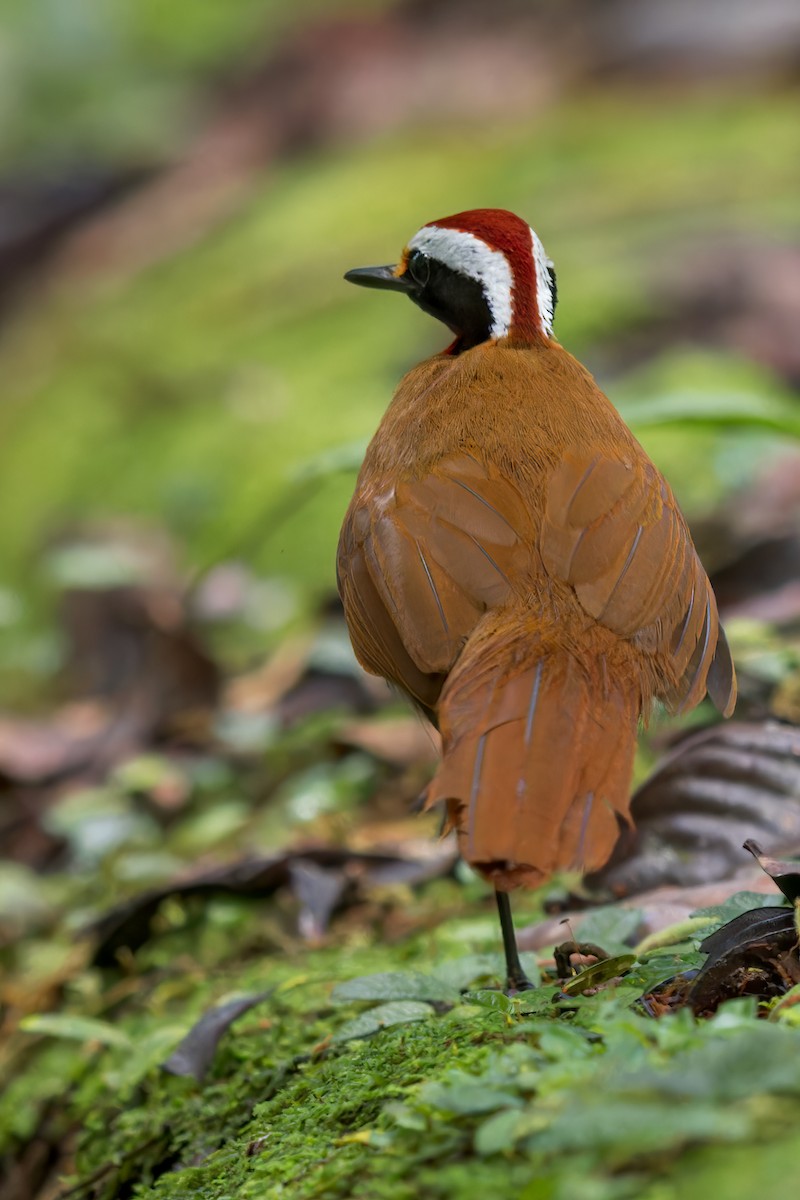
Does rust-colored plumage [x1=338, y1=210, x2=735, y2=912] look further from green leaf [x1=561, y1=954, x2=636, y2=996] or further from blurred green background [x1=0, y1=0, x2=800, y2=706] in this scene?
blurred green background [x1=0, y1=0, x2=800, y2=706]

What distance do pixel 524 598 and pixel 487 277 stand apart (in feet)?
3.16

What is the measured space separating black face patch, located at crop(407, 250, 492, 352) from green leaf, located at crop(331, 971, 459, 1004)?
1.39 m

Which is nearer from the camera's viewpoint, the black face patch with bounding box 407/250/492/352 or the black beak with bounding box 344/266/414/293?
the black face patch with bounding box 407/250/492/352

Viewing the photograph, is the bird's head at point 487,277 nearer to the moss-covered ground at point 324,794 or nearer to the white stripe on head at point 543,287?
the white stripe on head at point 543,287

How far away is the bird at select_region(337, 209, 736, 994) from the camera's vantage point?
77.9 inches

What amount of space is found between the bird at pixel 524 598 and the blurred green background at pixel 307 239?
1.10 meters

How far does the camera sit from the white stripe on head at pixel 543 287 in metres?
3.08

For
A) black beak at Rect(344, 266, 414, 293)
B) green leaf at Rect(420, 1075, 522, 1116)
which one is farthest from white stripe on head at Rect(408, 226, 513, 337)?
green leaf at Rect(420, 1075, 522, 1116)

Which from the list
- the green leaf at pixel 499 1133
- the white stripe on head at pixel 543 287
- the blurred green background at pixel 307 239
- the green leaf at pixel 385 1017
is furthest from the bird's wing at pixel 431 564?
the blurred green background at pixel 307 239

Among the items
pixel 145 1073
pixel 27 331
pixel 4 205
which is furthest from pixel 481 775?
pixel 4 205

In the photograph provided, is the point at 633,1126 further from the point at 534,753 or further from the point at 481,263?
the point at 481,263

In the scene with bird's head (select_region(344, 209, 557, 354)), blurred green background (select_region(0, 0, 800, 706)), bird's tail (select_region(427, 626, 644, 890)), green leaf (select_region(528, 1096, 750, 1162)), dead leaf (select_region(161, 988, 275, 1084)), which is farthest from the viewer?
blurred green background (select_region(0, 0, 800, 706))

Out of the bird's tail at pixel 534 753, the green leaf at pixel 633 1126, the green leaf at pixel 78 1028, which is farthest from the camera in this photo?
the green leaf at pixel 78 1028

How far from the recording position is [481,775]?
1.98 m
